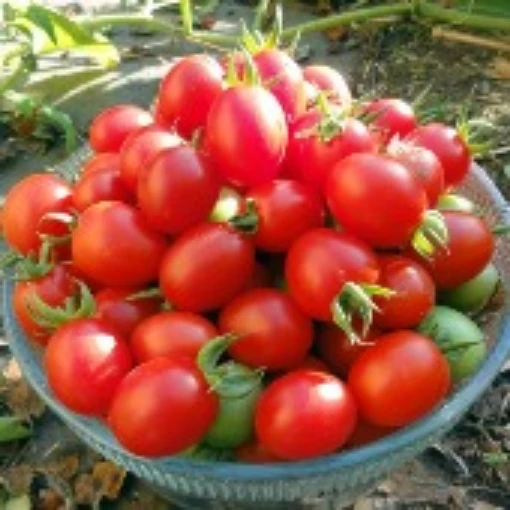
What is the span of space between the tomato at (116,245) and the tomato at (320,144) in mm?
191

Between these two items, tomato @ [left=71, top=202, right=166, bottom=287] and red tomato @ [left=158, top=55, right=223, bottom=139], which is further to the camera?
red tomato @ [left=158, top=55, right=223, bottom=139]

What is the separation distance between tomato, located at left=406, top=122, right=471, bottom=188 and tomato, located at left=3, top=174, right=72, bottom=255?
1.49 feet

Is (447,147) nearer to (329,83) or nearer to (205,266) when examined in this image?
(329,83)

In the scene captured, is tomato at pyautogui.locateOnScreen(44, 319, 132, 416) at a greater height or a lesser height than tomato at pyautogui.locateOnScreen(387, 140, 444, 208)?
lesser

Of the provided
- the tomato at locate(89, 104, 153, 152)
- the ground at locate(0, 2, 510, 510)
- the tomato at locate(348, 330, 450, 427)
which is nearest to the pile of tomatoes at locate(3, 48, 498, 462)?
the tomato at locate(348, 330, 450, 427)

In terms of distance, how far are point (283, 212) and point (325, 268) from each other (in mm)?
89

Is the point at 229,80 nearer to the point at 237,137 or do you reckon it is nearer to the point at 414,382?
the point at 237,137

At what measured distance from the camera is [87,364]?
1287mm

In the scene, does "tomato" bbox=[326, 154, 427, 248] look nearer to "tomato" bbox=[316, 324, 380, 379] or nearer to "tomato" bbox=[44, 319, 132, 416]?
"tomato" bbox=[316, 324, 380, 379]

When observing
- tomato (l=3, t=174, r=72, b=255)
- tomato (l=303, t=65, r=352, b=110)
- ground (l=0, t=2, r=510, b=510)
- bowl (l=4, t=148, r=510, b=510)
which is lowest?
ground (l=0, t=2, r=510, b=510)

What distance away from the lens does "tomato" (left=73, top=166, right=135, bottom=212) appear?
1.42 metres

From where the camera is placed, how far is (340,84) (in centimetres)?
154

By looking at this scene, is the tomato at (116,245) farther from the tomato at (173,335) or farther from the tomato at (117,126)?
the tomato at (117,126)

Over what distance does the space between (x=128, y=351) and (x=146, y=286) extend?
10cm
